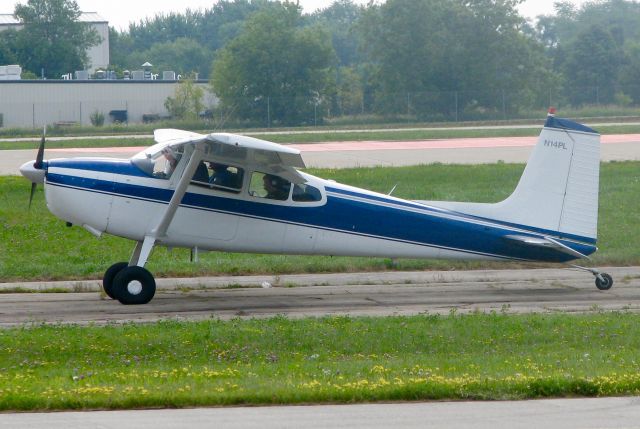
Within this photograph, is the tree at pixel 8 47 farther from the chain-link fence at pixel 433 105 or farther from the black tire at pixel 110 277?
the black tire at pixel 110 277

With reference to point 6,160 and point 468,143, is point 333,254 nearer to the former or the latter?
point 6,160

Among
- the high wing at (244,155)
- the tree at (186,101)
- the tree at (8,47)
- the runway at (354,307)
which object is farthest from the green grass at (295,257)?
the tree at (8,47)

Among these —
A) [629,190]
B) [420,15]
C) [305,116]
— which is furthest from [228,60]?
[629,190]

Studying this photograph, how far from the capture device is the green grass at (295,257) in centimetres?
1848

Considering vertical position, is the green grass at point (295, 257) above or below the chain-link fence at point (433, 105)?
below

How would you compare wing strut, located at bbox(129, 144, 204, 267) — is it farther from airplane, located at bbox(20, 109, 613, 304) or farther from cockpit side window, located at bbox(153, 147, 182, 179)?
cockpit side window, located at bbox(153, 147, 182, 179)

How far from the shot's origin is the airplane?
1485 centimetres

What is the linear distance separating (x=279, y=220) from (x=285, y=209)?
19cm

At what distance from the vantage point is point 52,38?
9256 cm

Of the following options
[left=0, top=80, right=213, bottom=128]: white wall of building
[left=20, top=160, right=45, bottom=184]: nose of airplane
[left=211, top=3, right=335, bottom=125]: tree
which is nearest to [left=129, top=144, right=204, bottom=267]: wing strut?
[left=20, top=160, right=45, bottom=184]: nose of airplane

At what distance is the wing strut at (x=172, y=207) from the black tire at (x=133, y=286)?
18 cm

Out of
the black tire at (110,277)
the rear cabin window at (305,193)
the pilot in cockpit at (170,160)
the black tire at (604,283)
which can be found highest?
the pilot in cockpit at (170,160)

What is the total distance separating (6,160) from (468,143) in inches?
783

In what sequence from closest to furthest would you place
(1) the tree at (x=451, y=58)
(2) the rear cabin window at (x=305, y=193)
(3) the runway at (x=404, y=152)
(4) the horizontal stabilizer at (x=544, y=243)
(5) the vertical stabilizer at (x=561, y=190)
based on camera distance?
(2) the rear cabin window at (x=305, y=193), (4) the horizontal stabilizer at (x=544, y=243), (5) the vertical stabilizer at (x=561, y=190), (3) the runway at (x=404, y=152), (1) the tree at (x=451, y=58)
